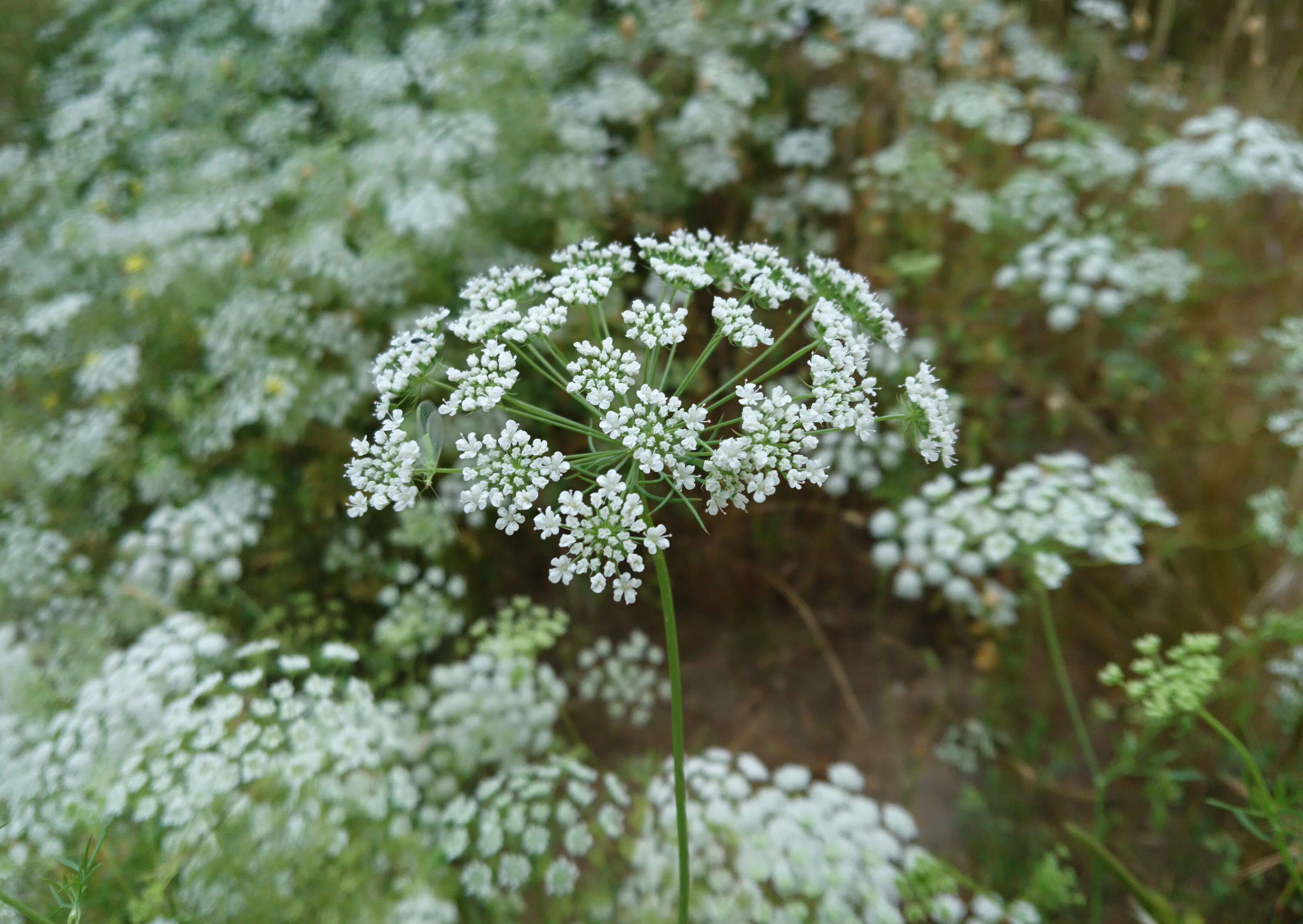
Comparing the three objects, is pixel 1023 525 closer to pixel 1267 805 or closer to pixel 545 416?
pixel 1267 805

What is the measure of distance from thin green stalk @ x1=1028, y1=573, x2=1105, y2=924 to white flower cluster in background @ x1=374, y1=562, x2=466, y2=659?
1911mm

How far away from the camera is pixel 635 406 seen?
1.43 meters

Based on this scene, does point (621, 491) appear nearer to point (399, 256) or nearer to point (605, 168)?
point (399, 256)

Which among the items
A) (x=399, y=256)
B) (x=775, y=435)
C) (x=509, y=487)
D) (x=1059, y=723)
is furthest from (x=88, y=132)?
(x=1059, y=723)

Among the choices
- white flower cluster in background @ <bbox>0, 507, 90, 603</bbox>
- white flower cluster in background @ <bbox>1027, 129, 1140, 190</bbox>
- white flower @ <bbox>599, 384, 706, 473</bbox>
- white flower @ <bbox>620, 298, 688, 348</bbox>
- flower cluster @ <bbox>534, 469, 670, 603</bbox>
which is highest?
white flower @ <bbox>620, 298, 688, 348</bbox>

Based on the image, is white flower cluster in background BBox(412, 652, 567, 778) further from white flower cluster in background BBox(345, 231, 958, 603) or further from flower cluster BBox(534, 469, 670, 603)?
flower cluster BBox(534, 469, 670, 603)

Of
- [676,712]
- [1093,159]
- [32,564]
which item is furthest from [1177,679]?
[32,564]

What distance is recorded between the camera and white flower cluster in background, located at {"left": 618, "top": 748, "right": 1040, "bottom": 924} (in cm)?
198

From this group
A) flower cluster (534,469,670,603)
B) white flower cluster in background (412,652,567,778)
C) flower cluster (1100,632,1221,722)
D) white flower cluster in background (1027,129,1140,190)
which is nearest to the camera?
flower cluster (534,469,670,603)

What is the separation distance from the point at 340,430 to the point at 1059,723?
3.06m

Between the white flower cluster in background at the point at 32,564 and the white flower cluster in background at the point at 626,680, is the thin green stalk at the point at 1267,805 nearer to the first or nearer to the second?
the white flower cluster in background at the point at 626,680

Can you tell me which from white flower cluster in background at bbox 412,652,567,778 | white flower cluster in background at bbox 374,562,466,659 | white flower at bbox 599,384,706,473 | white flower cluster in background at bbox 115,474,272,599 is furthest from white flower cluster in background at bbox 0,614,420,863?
white flower at bbox 599,384,706,473

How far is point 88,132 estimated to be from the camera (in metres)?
3.91

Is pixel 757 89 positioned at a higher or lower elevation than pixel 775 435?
lower
